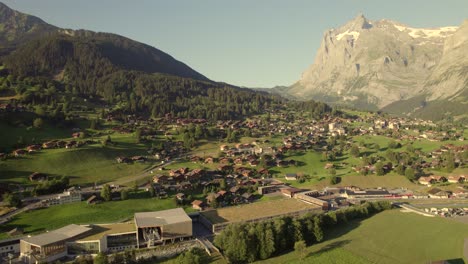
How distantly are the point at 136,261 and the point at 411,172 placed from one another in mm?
73311

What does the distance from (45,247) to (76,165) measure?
49.9 m

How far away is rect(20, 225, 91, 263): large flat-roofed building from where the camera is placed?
54.4m

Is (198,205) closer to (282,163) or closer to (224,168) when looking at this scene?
A: (224,168)

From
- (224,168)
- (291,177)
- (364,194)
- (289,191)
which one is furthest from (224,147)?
(364,194)

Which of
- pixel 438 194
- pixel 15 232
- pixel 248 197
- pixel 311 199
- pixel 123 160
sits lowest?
pixel 15 232

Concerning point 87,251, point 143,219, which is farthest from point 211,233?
point 87,251

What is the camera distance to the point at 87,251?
57.7 metres

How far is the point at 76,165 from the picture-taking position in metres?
102

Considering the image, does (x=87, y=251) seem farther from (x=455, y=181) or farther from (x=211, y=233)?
(x=455, y=181)

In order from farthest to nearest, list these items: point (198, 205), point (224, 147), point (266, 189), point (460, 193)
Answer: point (224, 147) < point (266, 189) < point (460, 193) < point (198, 205)

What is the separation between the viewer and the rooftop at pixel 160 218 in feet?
201

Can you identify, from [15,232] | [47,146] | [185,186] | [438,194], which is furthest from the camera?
[47,146]

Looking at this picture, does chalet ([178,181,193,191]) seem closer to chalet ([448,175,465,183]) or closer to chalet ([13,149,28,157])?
chalet ([13,149,28,157])

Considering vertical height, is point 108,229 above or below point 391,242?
below
